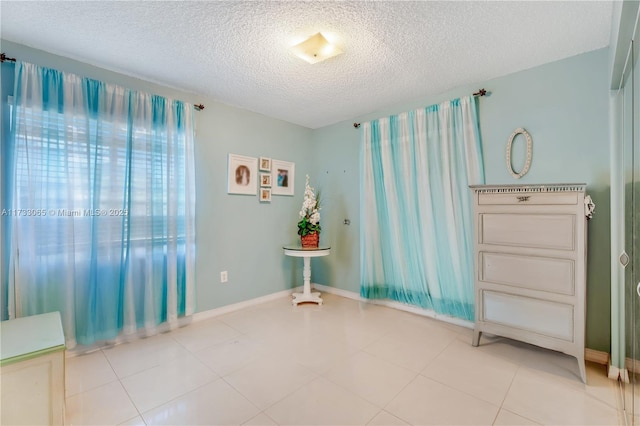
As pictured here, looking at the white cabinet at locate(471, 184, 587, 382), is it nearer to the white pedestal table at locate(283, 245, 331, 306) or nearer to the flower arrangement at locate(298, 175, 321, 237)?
the white pedestal table at locate(283, 245, 331, 306)

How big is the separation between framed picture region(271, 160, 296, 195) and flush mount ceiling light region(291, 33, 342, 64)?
166cm

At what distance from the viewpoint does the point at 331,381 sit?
184cm

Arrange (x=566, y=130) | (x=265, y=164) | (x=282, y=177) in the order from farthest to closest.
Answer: (x=282, y=177)
(x=265, y=164)
(x=566, y=130)

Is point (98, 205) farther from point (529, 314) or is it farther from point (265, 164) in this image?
point (529, 314)

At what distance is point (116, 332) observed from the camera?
2320 mm

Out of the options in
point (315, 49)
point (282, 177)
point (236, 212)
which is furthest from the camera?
point (282, 177)

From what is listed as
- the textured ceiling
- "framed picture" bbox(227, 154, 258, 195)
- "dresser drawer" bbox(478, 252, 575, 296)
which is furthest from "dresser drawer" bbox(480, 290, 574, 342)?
"framed picture" bbox(227, 154, 258, 195)

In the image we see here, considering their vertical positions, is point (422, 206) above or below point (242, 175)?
below

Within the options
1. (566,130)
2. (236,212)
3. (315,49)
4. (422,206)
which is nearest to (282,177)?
(236,212)

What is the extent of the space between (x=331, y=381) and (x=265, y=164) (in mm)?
2459

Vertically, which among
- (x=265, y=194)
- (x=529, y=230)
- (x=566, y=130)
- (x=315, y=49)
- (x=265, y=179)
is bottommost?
(x=529, y=230)

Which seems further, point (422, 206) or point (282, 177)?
point (282, 177)

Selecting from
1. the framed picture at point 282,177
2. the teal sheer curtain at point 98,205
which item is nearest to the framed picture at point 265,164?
the framed picture at point 282,177

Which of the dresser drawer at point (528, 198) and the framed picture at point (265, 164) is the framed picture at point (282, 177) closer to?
the framed picture at point (265, 164)
